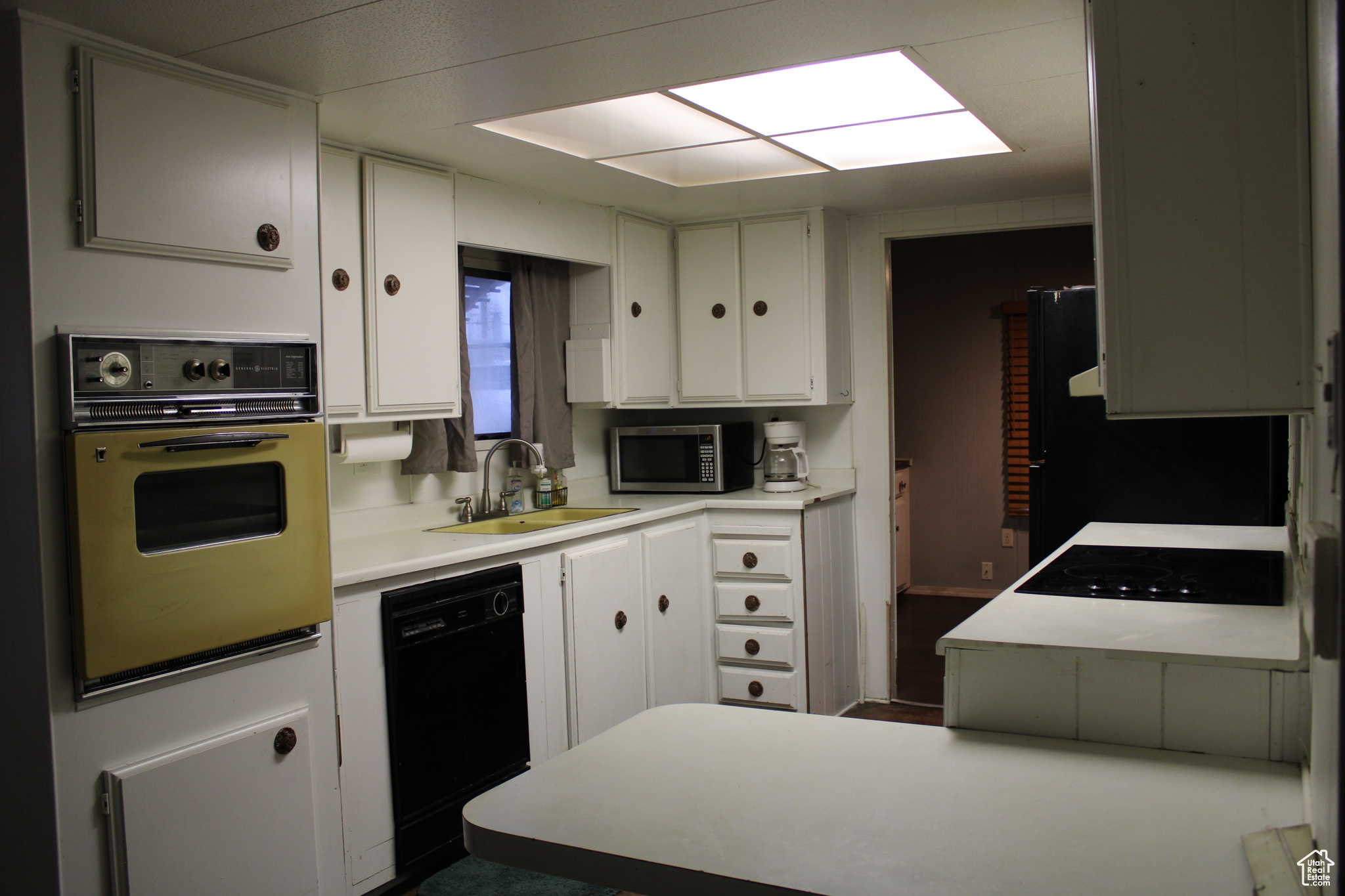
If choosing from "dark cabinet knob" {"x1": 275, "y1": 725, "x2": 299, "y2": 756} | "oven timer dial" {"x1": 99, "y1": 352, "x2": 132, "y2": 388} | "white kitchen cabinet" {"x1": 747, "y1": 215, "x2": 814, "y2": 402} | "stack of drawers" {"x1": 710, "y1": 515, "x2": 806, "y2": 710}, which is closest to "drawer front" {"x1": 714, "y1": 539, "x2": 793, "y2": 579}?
"stack of drawers" {"x1": 710, "y1": 515, "x2": 806, "y2": 710}

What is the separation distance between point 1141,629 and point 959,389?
4723 mm

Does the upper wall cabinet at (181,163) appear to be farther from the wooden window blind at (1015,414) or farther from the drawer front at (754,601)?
the wooden window blind at (1015,414)

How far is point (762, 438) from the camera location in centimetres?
466

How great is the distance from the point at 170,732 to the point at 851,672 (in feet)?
9.89

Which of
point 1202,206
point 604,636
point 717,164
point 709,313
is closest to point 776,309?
point 709,313

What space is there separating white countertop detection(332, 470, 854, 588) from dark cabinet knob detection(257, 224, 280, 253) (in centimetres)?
81

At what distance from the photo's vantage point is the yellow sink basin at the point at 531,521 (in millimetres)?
3378

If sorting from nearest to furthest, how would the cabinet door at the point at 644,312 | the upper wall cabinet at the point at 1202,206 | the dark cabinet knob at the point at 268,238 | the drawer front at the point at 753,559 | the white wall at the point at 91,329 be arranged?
the upper wall cabinet at the point at 1202,206, the white wall at the point at 91,329, the dark cabinet knob at the point at 268,238, the drawer front at the point at 753,559, the cabinet door at the point at 644,312

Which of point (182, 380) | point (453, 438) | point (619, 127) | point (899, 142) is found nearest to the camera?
point (182, 380)

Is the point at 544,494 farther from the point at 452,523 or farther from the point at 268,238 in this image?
the point at 268,238

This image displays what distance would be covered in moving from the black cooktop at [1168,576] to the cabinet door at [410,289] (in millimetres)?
1841

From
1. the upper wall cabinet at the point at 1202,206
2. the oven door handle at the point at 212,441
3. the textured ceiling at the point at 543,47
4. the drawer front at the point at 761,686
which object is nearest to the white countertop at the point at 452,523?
the oven door handle at the point at 212,441

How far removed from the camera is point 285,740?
2227mm

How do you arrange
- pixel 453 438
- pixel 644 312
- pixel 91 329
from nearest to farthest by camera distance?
1. pixel 91 329
2. pixel 453 438
3. pixel 644 312
